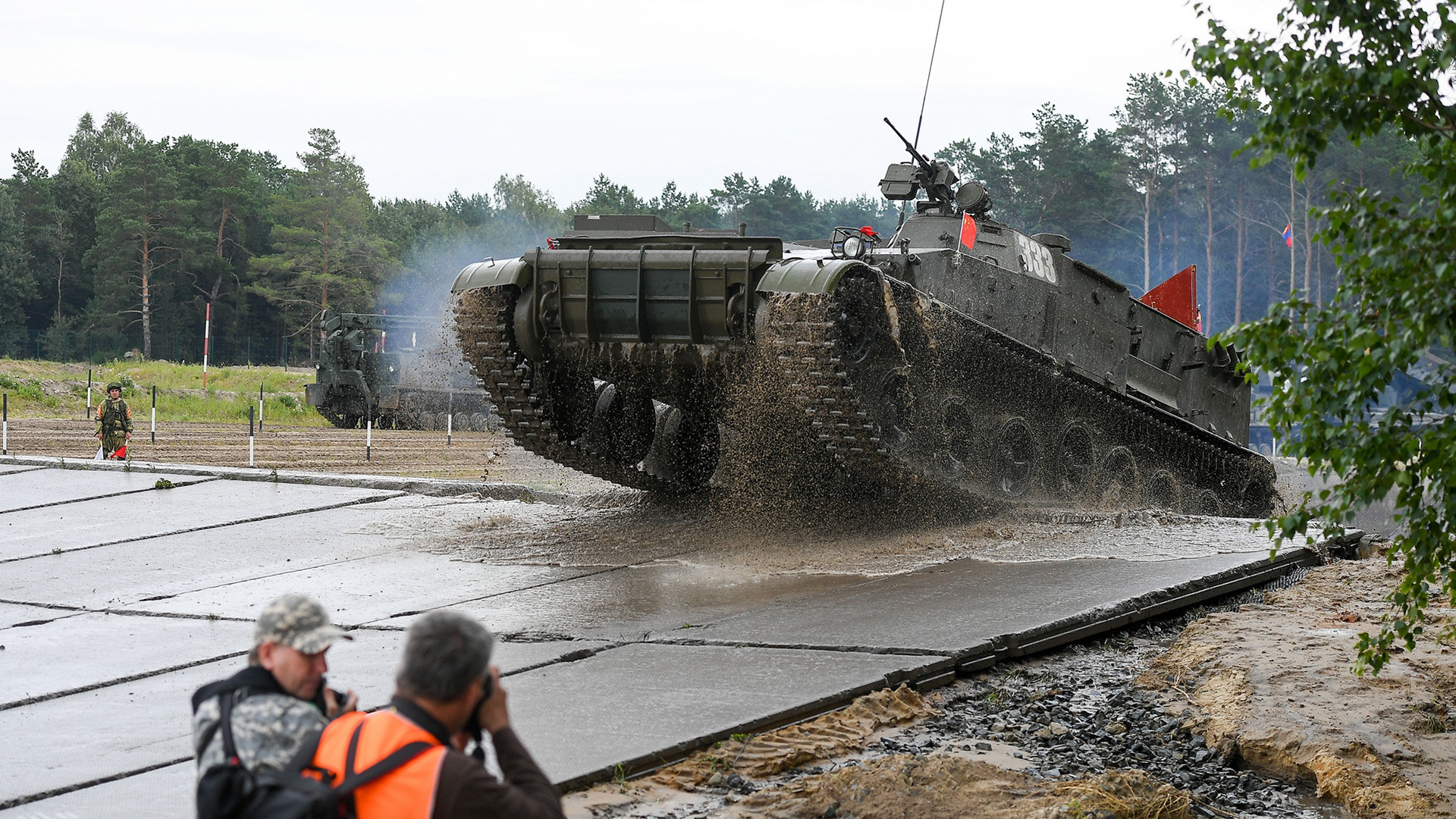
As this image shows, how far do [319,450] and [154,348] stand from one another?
3209cm

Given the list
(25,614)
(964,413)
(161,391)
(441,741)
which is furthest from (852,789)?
(161,391)

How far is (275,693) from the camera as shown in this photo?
3123 millimetres

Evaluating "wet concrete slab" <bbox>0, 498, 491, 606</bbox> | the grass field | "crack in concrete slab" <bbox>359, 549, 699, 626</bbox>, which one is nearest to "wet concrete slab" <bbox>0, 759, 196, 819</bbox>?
"crack in concrete slab" <bbox>359, 549, 699, 626</bbox>

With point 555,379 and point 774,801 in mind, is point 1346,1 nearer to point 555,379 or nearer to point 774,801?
point 774,801

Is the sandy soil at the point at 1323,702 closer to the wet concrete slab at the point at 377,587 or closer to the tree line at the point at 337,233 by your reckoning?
the wet concrete slab at the point at 377,587

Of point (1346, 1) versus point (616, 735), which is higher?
point (1346, 1)

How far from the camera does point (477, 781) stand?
9.18 feet

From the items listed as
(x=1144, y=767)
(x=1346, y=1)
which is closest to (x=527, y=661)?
(x=1144, y=767)

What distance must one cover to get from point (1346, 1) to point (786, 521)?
22.4 feet

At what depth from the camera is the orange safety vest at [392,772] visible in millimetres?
2791

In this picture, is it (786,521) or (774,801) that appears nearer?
(774,801)

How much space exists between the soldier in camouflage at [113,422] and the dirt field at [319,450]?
66.3 inches

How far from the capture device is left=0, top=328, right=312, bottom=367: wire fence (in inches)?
1810

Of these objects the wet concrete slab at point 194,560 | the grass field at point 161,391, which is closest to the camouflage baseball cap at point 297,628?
the wet concrete slab at point 194,560
